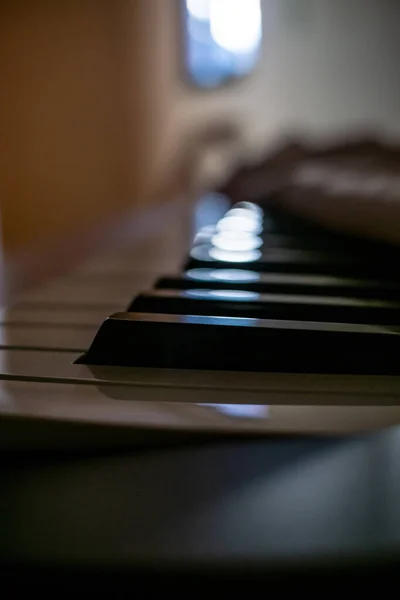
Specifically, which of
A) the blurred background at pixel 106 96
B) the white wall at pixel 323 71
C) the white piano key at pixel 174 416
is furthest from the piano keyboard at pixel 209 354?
the blurred background at pixel 106 96

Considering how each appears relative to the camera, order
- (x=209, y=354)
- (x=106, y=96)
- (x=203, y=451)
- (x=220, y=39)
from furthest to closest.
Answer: (x=106, y=96), (x=220, y=39), (x=209, y=354), (x=203, y=451)

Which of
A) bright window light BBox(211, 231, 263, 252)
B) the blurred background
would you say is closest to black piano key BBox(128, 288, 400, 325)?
bright window light BBox(211, 231, 263, 252)

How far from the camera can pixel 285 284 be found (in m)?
0.48

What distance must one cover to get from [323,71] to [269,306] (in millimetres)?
1593

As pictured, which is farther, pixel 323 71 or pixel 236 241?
pixel 323 71

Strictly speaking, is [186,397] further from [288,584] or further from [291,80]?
[291,80]

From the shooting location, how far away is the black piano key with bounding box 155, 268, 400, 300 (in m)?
0.47

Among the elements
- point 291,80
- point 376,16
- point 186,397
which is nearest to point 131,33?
point 291,80

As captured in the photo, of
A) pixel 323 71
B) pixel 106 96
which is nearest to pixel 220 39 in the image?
pixel 106 96

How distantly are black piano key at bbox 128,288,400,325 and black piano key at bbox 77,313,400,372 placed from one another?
1.9 inches

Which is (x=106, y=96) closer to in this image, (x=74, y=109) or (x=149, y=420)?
(x=74, y=109)

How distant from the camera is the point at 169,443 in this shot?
227mm

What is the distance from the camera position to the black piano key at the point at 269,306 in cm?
39

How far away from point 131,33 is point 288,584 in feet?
11.2
